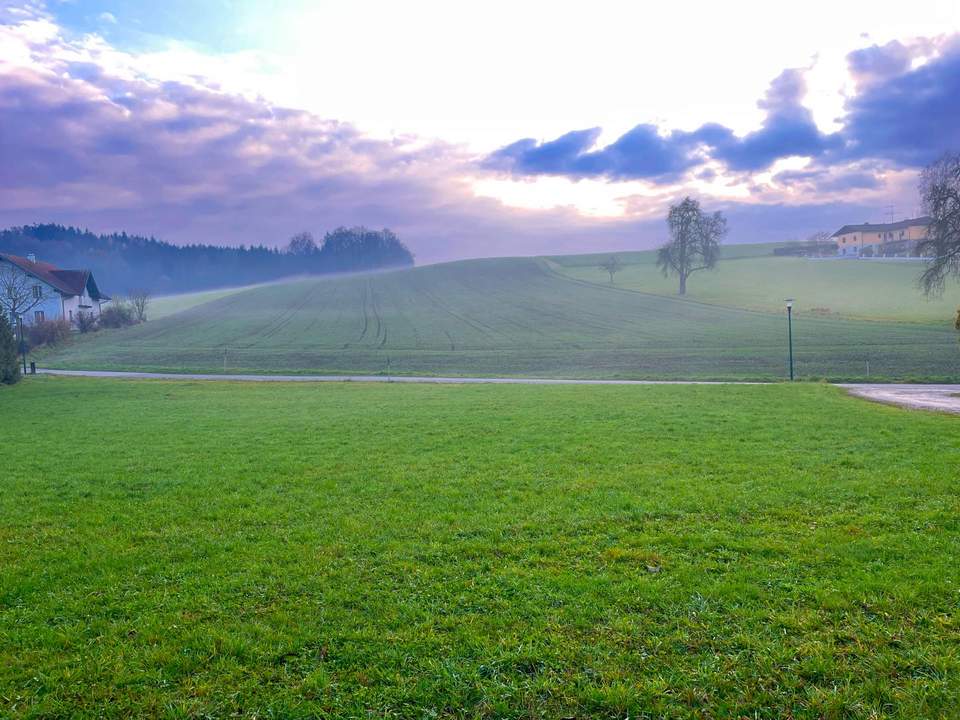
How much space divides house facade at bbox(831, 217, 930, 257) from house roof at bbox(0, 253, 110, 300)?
12196 centimetres

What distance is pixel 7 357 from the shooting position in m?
30.0

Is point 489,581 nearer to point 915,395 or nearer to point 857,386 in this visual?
point 915,395

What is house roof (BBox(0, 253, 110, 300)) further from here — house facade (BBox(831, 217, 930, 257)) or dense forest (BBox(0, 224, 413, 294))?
house facade (BBox(831, 217, 930, 257))

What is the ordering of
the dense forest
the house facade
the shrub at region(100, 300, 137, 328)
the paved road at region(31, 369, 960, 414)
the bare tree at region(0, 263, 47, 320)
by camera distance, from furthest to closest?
1. the dense forest
2. the house facade
3. the shrub at region(100, 300, 137, 328)
4. the bare tree at region(0, 263, 47, 320)
5. the paved road at region(31, 369, 960, 414)

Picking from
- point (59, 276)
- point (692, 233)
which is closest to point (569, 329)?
point (692, 233)

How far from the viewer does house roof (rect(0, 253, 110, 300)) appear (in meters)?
63.3

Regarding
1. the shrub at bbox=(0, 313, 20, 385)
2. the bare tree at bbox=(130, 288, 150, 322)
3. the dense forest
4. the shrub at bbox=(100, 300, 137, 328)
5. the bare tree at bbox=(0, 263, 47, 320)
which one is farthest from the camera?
the dense forest

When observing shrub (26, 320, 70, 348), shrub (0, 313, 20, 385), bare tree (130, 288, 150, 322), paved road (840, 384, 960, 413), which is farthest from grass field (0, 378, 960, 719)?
bare tree (130, 288, 150, 322)

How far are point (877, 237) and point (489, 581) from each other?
147628 millimetres

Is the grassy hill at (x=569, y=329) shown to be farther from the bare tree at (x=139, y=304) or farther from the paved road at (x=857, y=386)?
the paved road at (x=857, y=386)

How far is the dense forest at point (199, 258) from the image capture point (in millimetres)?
134500

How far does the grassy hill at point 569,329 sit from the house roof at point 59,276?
29.7 feet

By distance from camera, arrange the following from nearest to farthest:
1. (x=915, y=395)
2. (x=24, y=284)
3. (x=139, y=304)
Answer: (x=915, y=395) → (x=24, y=284) → (x=139, y=304)

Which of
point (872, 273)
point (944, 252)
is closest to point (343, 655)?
point (944, 252)
